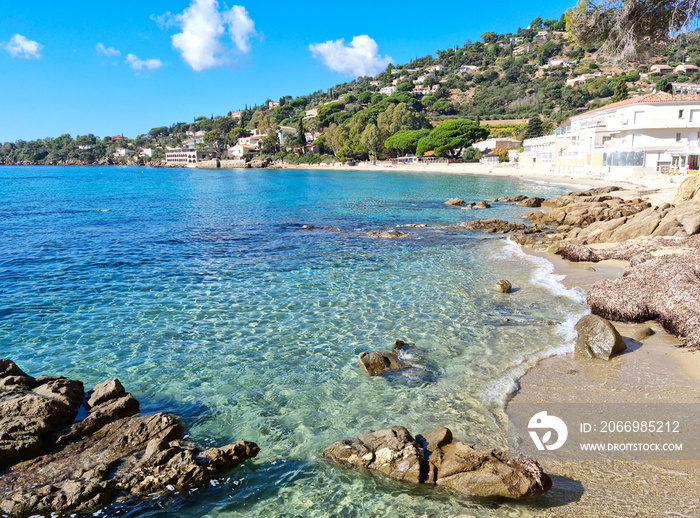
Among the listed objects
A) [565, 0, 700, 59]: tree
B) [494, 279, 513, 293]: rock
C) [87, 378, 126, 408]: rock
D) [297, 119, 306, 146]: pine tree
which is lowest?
[87, 378, 126, 408]: rock

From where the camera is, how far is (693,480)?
5363mm

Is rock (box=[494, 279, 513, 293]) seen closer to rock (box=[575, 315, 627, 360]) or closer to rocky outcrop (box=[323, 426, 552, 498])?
rock (box=[575, 315, 627, 360])

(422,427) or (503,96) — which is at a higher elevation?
(503,96)

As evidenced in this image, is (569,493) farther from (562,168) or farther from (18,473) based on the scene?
(562,168)

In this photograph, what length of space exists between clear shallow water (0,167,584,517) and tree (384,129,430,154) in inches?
4170

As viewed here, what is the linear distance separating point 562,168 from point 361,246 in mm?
Answer: 58888

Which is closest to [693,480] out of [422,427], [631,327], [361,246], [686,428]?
[686,428]

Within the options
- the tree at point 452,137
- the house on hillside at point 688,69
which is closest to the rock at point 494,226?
the tree at point 452,137

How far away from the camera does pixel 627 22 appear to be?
14711 mm

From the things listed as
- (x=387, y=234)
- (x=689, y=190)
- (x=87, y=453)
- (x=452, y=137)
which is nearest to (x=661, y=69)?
(x=452, y=137)

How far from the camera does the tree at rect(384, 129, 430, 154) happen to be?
123375 millimetres

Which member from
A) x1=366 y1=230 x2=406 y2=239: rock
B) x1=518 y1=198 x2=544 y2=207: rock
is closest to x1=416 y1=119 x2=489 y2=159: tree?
x1=518 y1=198 x2=544 y2=207: rock

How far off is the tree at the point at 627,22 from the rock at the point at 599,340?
1044 cm

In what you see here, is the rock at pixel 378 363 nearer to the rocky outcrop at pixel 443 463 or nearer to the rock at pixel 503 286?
the rocky outcrop at pixel 443 463
